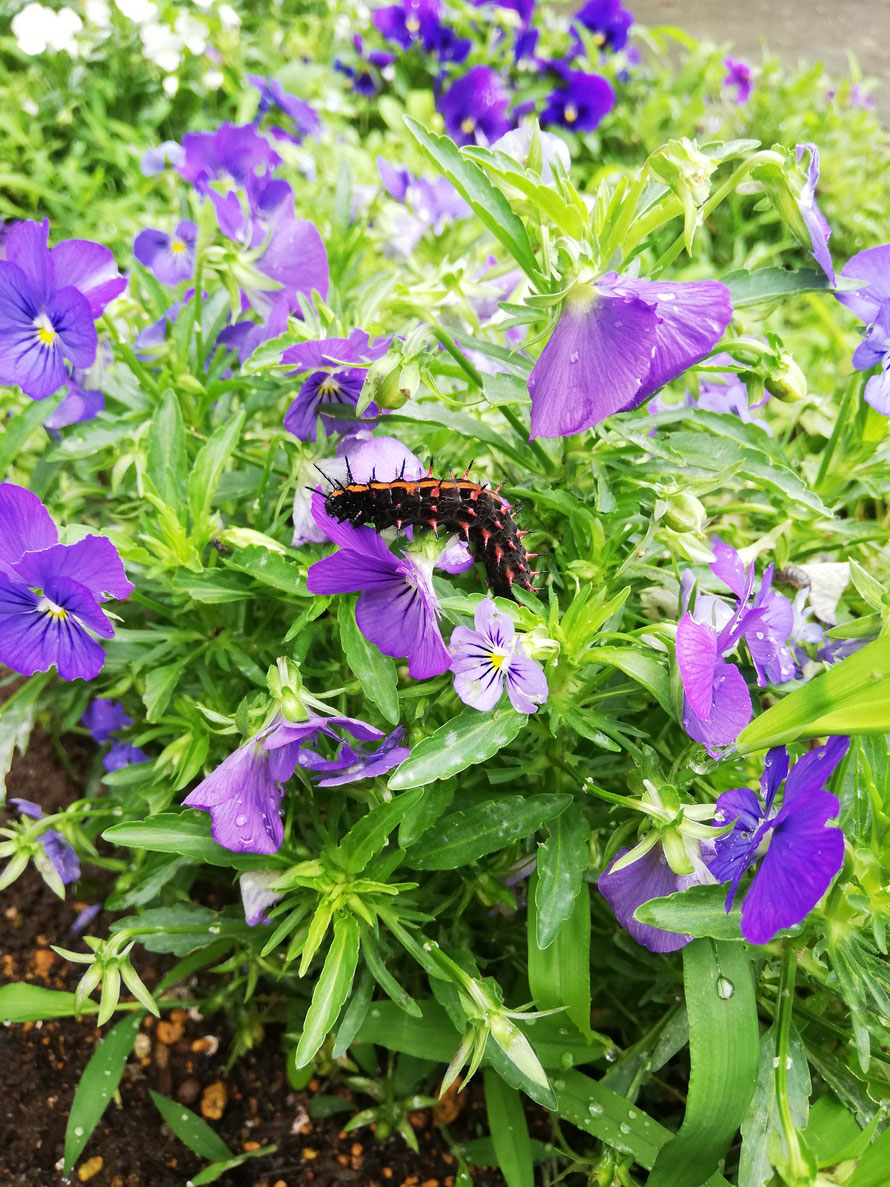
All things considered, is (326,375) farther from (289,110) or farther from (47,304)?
(289,110)

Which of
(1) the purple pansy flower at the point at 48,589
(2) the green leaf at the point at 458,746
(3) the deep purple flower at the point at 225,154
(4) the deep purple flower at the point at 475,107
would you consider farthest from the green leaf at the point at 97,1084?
(4) the deep purple flower at the point at 475,107

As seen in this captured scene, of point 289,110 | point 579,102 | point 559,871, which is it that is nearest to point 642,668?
point 559,871

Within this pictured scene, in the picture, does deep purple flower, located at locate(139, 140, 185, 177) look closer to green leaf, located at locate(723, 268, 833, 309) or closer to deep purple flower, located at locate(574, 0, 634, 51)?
green leaf, located at locate(723, 268, 833, 309)

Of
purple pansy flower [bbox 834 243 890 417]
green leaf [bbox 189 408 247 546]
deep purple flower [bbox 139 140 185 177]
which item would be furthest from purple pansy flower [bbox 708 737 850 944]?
deep purple flower [bbox 139 140 185 177]

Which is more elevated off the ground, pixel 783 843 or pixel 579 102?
pixel 579 102

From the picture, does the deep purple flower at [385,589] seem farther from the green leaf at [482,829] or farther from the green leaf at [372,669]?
the green leaf at [482,829]

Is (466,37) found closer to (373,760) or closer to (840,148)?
(840,148)
